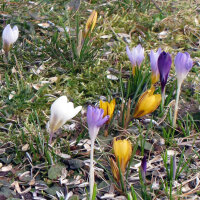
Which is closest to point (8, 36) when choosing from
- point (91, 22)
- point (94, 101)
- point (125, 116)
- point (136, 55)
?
point (91, 22)

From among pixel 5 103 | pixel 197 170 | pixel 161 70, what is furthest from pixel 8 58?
pixel 197 170

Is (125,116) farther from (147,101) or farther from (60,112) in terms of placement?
(60,112)

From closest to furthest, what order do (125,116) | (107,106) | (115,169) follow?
(115,169) → (107,106) → (125,116)

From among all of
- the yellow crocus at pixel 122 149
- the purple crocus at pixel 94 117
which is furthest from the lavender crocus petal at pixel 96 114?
the yellow crocus at pixel 122 149

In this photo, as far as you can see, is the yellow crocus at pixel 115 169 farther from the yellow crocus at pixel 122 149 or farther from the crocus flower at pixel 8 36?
the crocus flower at pixel 8 36

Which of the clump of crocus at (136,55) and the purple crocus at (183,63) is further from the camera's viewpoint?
the clump of crocus at (136,55)

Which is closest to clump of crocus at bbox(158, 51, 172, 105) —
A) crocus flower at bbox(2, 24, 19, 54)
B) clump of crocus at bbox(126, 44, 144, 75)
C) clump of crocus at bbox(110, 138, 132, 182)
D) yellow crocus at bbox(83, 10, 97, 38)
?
clump of crocus at bbox(126, 44, 144, 75)

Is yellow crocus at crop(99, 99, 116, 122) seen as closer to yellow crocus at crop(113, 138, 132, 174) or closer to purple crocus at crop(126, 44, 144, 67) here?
yellow crocus at crop(113, 138, 132, 174)

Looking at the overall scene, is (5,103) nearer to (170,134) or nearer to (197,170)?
(170,134)
